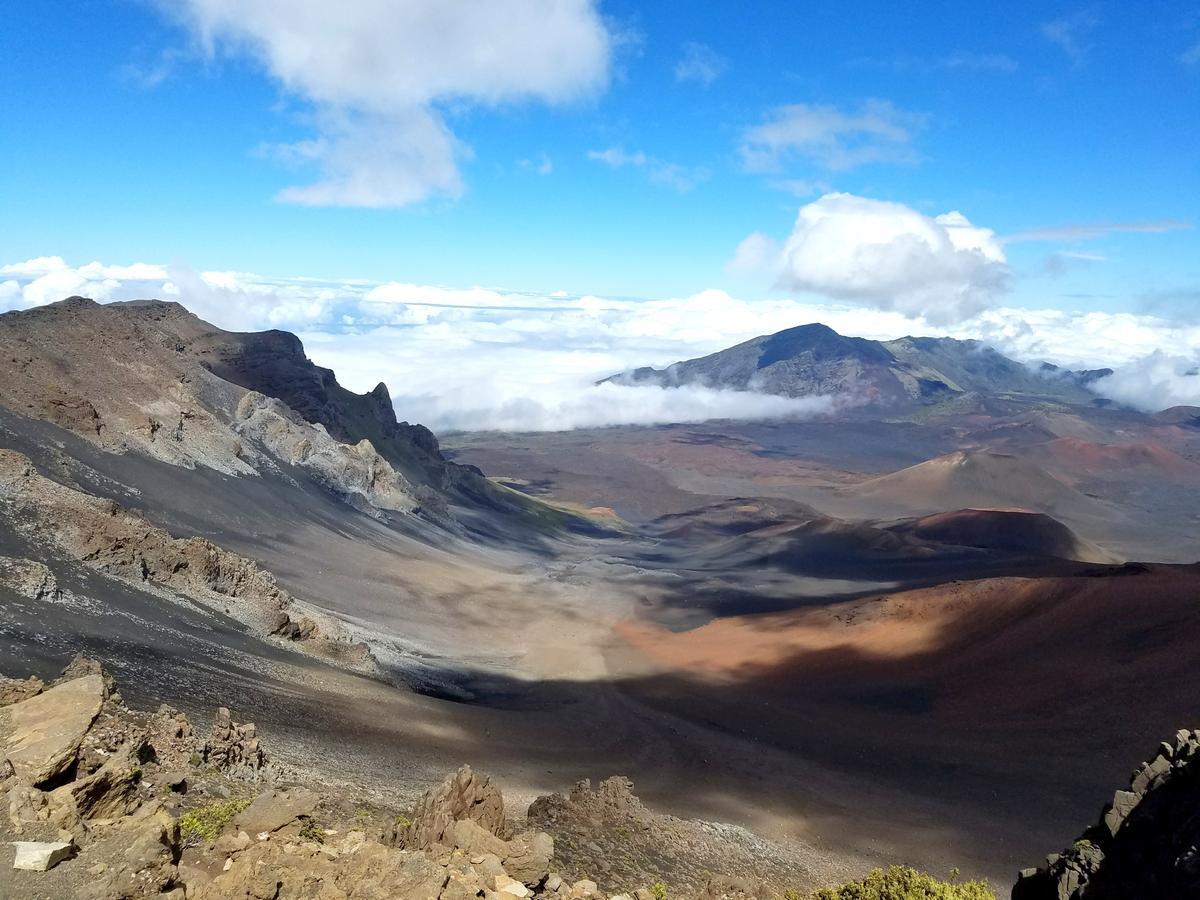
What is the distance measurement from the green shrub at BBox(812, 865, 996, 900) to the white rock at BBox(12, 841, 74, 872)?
11.3 m

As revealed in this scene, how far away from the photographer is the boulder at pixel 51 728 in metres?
9.07

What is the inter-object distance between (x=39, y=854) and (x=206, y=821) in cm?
379

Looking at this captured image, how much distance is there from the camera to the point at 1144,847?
12.0 meters

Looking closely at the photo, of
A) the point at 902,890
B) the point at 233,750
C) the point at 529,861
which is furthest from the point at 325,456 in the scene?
the point at 902,890

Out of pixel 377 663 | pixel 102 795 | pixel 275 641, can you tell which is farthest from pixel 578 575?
pixel 102 795

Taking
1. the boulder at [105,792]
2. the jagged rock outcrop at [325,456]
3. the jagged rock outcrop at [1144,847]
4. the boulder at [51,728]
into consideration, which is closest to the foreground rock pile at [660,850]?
the jagged rock outcrop at [1144,847]

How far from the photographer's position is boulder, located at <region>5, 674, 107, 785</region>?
9069 mm

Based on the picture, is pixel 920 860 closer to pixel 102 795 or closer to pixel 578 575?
pixel 102 795

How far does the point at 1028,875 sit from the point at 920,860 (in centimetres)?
877

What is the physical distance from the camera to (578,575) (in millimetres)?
71250

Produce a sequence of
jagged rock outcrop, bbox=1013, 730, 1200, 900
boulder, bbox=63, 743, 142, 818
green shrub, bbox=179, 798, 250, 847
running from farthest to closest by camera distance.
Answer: jagged rock outcrop, bbox=1013, 730, 1200, 900 → green shrub, bbox=179, 798, 250, 847 → boulder, bbox=63, 743, 142, 818

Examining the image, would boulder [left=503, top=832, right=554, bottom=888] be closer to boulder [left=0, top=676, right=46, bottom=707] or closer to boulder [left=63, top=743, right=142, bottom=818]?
boulder [left=63, top=743, right=142, bottom=818]

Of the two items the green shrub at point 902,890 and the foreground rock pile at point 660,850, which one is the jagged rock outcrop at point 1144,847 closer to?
the green shrub at point 902,890

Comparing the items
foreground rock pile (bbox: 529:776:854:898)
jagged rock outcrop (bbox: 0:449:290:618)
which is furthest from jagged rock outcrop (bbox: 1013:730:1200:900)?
jagged rock outcrop (bbox: 0:449:290:618)
